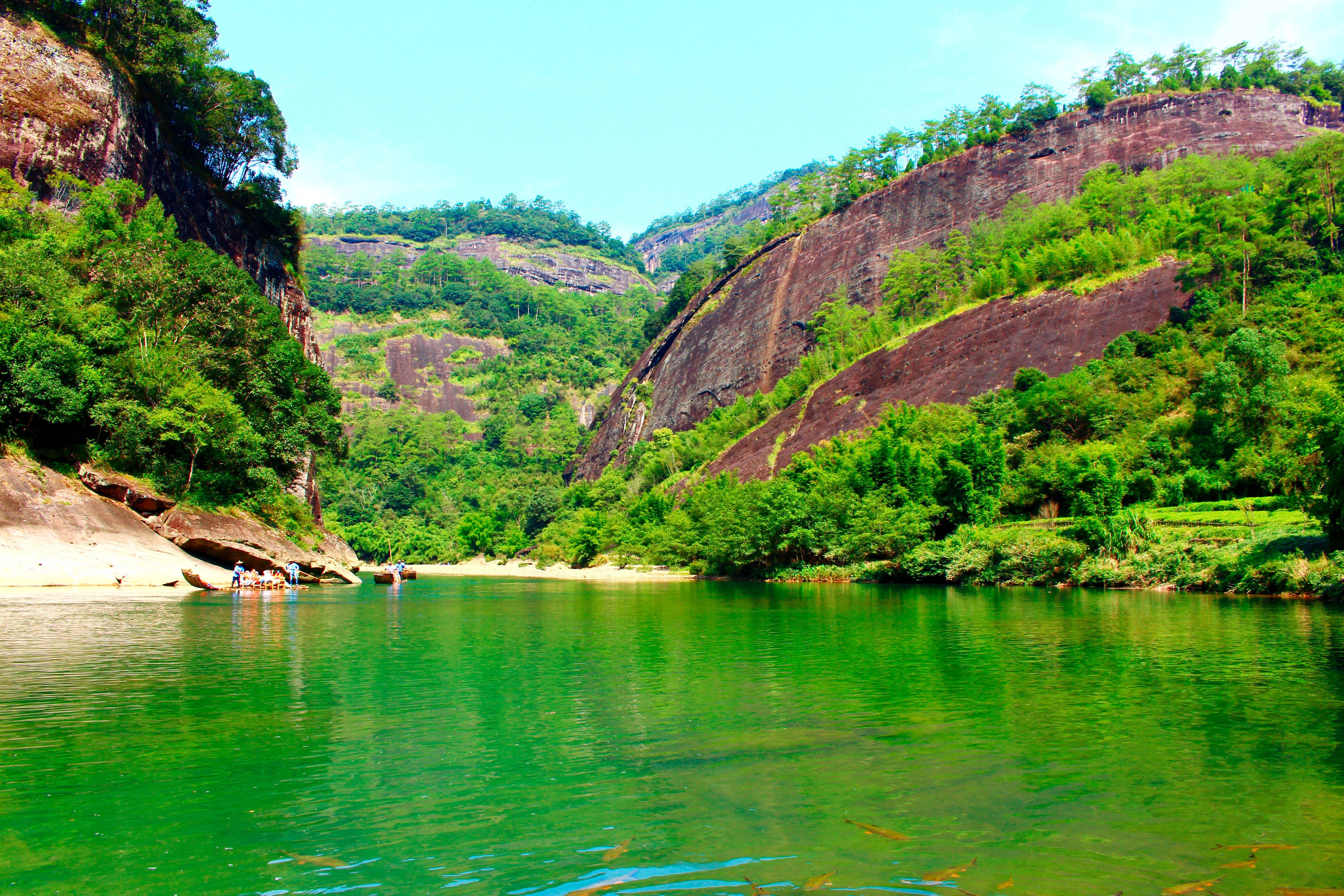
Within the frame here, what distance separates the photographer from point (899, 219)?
253 ft

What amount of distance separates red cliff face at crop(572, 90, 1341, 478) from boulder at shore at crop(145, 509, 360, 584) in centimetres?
3719

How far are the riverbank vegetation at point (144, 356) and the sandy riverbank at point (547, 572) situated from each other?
19834mm

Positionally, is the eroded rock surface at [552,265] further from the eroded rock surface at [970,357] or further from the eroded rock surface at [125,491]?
the eroded rock surface at [125,491]

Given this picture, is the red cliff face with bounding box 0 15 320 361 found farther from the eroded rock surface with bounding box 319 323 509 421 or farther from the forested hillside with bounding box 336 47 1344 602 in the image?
the eroded rock surface with bounding box 319 323 509 421

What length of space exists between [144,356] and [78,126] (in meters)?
14.0

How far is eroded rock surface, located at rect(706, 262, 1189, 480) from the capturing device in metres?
52.9

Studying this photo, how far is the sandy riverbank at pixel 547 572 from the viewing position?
172ft

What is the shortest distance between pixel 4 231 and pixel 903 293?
61.2 metres

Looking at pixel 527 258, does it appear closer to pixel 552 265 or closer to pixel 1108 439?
pixel 552 265

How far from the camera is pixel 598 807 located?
6090mm

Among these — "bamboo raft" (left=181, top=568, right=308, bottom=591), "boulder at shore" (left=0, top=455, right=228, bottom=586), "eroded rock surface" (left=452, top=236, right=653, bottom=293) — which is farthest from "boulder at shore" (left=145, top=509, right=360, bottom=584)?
"eroded rock surface" (left=452, top=236, right=653, bottom=293)

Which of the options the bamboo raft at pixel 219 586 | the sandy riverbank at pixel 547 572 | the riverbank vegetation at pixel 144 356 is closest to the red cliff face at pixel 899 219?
the sandy riverbank at pixel 547 572

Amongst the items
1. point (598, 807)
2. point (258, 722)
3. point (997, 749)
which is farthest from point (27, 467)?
point (997, 749)

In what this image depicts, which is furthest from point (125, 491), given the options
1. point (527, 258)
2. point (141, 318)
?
point (527, 258)
